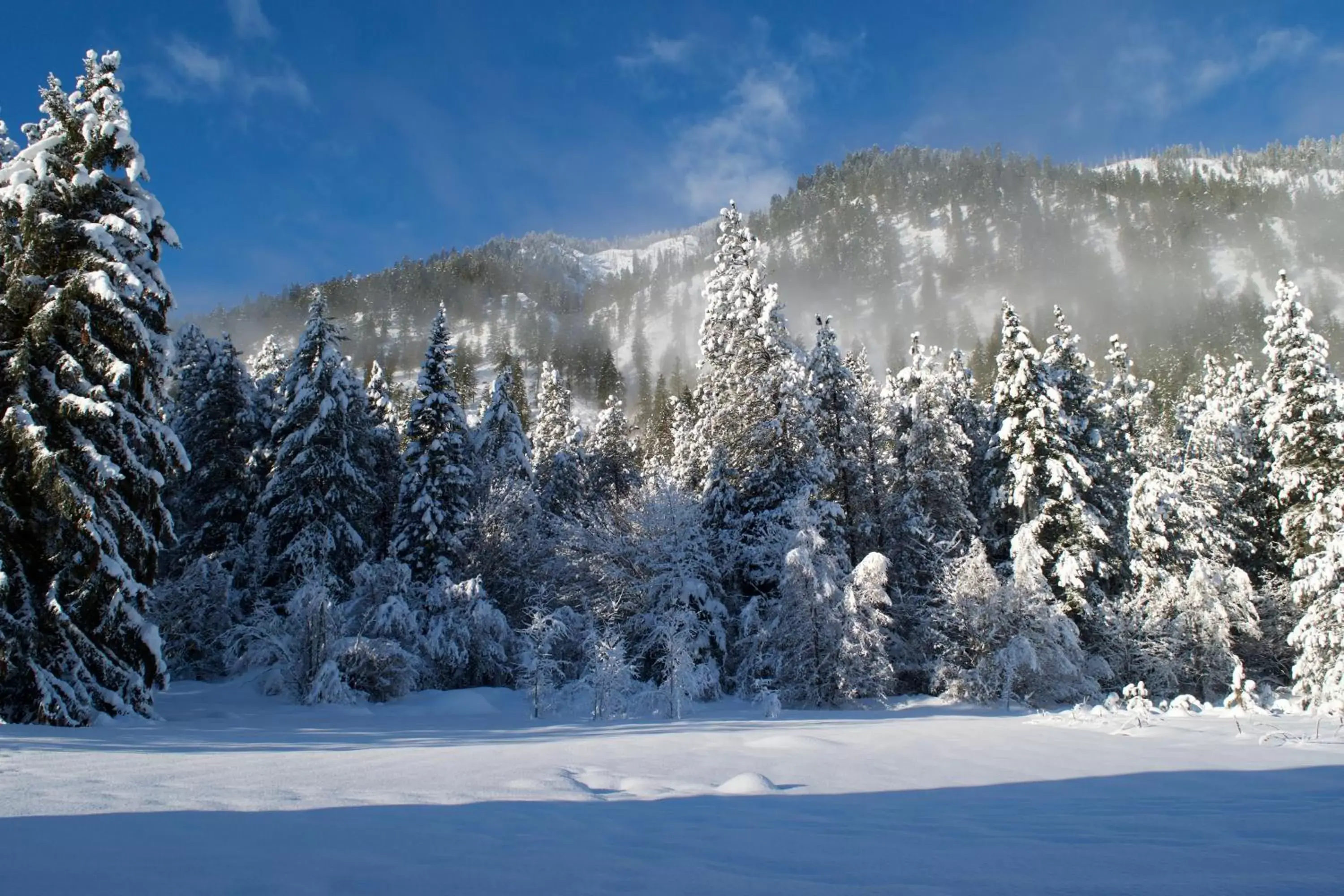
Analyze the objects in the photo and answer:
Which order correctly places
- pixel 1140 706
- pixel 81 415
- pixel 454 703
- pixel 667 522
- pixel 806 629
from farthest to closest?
pixel 667 522 < pixel 806 629 < pixel 454 703 < pixel 81 415 < pixel 1140 706

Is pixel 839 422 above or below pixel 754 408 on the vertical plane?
below

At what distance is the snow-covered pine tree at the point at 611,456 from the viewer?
5056cm

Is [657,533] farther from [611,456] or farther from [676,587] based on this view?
[611,456]

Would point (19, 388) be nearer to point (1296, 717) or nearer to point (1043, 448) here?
point (1296, 717)

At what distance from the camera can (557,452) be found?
4744cm

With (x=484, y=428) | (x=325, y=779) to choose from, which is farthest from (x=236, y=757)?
(x=484, y=428)

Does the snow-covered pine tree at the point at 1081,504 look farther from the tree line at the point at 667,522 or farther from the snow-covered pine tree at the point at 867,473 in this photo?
the snow-covered pine tree at the point at 867,473

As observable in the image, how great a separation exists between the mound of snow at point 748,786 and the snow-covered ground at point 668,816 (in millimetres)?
31

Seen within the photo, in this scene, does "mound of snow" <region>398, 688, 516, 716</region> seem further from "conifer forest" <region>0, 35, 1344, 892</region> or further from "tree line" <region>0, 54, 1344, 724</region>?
"tree line" <region>0, 54, 1344, 724</region>

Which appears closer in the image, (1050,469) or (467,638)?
(467,638)

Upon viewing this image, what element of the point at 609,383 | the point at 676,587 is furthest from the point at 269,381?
the point at 609,383

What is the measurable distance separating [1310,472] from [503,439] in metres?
33.6

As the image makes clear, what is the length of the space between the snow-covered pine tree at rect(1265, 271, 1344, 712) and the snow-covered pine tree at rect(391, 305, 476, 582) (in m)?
27.0

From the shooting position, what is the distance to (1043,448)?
2808cm
